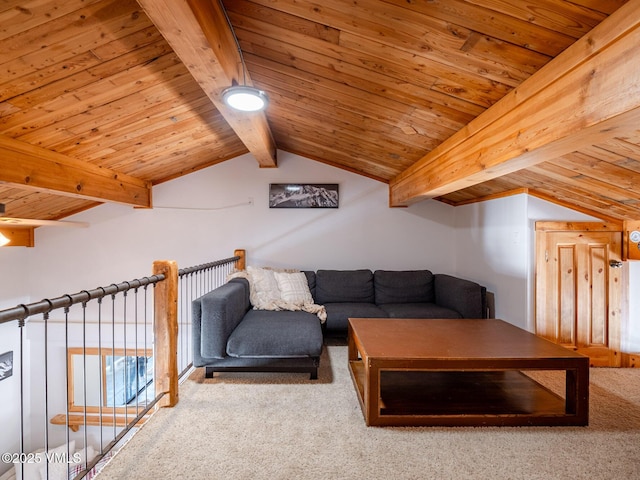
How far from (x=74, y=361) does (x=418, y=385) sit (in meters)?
4.90

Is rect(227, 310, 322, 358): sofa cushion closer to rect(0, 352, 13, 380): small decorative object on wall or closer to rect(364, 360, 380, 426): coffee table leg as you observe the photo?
rect(364, 360, 380, 426): coffee table leg

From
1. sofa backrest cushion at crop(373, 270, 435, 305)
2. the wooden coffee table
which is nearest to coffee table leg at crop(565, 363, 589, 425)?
the wooden coffee table

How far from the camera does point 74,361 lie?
15.3 feet

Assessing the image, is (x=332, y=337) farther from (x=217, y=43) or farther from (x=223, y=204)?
(x=217, y=43)

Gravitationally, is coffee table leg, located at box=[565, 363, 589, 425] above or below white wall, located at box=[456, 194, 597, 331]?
below

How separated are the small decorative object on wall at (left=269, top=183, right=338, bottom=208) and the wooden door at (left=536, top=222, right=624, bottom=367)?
95.6 inches

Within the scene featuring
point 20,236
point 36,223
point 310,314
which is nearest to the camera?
point 310,314

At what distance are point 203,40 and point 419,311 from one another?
121 inches

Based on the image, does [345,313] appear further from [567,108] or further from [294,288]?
[567,108]

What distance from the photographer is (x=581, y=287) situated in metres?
2.99

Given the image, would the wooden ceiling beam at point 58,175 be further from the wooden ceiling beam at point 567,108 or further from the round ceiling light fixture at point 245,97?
the wooden ceiling beam at point 567,108

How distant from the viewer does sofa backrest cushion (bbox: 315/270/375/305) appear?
13.1 ft

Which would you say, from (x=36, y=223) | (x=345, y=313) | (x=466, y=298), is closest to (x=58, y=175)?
(x=36, y=223)

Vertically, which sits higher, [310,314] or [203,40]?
[203,40]
